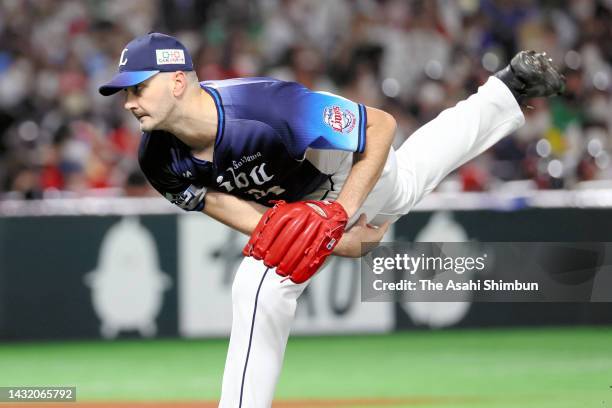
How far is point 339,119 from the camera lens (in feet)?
16.8

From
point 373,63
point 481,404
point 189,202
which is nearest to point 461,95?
point 373,63

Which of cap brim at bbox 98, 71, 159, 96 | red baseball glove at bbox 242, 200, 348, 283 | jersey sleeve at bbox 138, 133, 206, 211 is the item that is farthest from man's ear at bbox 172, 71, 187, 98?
red baseball glove at bbox 242, 200, 348, 283

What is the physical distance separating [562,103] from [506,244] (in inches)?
124

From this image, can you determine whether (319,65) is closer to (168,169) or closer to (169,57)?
(168,169)

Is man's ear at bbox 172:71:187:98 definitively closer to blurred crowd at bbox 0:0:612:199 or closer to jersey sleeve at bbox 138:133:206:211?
jersey sleeve at bbox 138:133:206:211

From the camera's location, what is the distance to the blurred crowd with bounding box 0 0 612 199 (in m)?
10.7

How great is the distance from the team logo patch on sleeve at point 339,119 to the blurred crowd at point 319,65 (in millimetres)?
5246

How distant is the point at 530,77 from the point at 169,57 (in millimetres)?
2145

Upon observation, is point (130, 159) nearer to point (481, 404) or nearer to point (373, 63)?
point (373, 63)

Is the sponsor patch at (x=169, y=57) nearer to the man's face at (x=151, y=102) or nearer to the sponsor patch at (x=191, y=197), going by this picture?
the man's face at (x=151, y=102)

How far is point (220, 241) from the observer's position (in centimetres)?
962

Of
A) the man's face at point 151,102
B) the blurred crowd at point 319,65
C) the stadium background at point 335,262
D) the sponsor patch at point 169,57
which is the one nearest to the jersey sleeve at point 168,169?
the man's face at point 151,102

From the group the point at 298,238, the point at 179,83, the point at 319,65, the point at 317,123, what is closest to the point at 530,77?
the point at 317,123

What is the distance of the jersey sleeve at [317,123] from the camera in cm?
507
